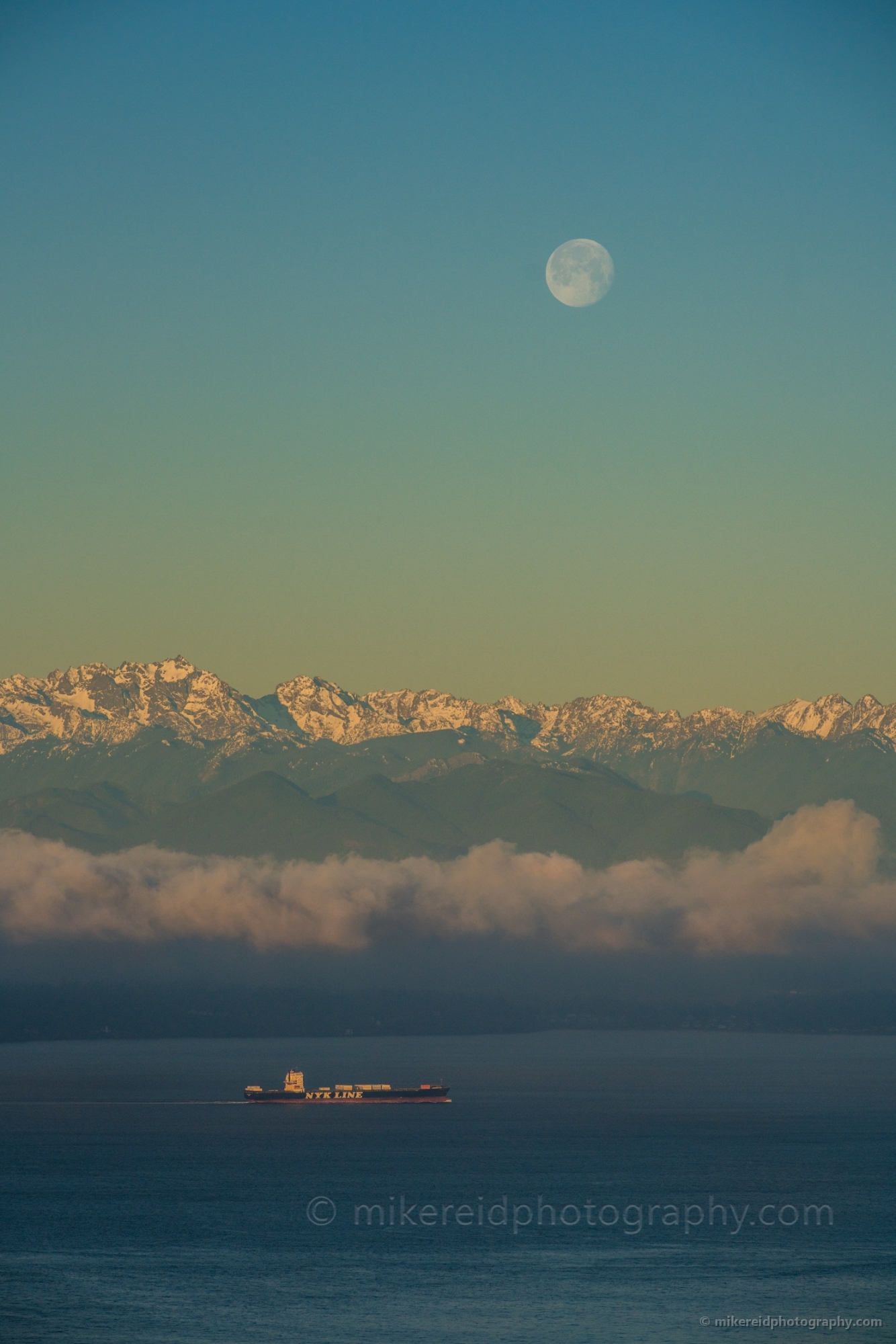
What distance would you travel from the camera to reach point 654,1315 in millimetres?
148750

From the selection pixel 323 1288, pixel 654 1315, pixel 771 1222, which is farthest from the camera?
pixel 771 1222

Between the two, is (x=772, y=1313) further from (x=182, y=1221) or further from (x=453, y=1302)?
(x=182, y=1221)

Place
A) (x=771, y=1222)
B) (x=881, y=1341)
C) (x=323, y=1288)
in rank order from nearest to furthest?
1. (x=881, y=1341)
2. (x=323, y=1288)
3. (x=771, y=1222)

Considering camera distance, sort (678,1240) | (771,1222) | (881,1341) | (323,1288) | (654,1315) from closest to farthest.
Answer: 1. (881,1341)
2. (654,1315)
3. (323,1288)
4. (678,1240)
5. (771,1222)

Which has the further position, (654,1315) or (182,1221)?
(182,1221)

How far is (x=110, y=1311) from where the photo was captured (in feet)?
492

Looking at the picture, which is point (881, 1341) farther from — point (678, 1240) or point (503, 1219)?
point (503, 1219)

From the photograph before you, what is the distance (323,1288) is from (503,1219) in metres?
40.7

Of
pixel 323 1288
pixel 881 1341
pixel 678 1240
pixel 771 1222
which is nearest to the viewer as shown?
pixel 881 1341

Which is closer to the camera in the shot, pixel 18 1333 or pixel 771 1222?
pixel 18 1333

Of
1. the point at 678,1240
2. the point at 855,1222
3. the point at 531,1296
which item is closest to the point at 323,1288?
the point at 531,1296

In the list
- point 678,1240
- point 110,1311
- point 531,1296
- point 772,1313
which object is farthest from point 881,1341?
point 110,1311

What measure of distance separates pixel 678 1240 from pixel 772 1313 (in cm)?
3264

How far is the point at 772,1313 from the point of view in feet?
490
